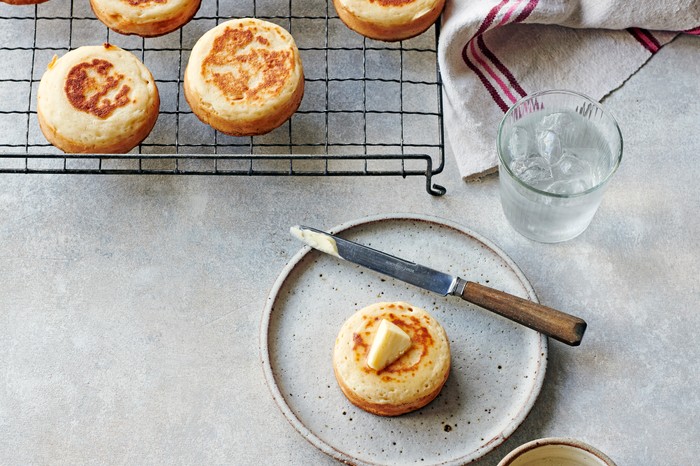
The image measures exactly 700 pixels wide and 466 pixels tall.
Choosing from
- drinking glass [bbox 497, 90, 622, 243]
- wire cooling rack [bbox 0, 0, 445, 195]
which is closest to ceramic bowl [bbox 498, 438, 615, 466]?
drinking glass [bbox 497, 90, 622, 243]

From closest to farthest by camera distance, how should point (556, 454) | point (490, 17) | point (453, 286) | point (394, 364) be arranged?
point (556, 454), point (394, 364), point (453, 286), point (490, 17)

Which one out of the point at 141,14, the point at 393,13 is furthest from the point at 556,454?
the point at 141,14

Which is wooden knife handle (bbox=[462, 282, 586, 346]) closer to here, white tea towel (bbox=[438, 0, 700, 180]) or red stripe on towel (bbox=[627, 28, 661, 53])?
white tea towel (bbox=[438, 0, 700, 180])

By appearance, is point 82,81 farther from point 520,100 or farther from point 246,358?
point 520,100

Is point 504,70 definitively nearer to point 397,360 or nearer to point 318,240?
point 318,240

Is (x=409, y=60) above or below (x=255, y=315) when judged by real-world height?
above

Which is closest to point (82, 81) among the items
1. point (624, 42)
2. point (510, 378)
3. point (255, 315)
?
point (255, 315)
